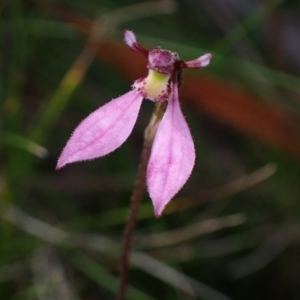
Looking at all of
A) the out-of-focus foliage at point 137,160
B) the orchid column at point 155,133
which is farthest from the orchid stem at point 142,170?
the out-of-focus foliage at point 137,160

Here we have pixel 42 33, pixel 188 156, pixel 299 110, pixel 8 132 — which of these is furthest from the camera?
pixel 299 110

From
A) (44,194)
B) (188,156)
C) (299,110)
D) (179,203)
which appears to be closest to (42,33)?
(44,194)

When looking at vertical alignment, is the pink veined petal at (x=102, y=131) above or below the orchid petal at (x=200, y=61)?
below

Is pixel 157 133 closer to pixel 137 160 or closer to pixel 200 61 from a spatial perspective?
pixel 200 61

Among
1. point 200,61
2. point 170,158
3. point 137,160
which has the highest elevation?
point 137,160

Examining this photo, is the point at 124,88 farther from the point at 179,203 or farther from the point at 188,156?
the point at 188,156

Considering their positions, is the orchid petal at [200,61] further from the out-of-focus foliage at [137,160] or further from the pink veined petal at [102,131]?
the out-of-focus foliage at [137,160]

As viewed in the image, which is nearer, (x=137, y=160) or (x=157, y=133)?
(x=157, y=133)

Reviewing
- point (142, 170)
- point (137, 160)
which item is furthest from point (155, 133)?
point (137, 160)
